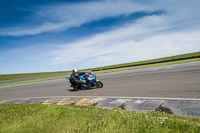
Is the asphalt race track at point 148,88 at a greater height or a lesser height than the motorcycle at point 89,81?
lesser

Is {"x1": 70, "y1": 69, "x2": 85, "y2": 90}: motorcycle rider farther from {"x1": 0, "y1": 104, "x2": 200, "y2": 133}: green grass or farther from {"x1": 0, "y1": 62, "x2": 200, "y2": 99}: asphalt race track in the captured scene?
{"x1": 0, "y1": 104, "x2": 200, "y2": 133}: green grass

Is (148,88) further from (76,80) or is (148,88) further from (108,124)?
(76,80)

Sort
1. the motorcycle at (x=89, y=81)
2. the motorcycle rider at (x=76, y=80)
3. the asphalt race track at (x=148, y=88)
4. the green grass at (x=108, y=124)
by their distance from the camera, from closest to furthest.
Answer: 1. the green grass at (x=108, y=124)
2. the asphalt race track at (x=148, y=88)
3. the motorcycle at (x=89, y=81)
4. the motorcycle rider at (x=76, y=80)

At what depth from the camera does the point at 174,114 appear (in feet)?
12.6

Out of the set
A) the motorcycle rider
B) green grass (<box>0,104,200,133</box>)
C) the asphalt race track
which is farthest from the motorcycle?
green grass (<box>0,104,200,133</box>)

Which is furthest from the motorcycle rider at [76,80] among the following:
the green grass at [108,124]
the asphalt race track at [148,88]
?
the green grass at [108,124]

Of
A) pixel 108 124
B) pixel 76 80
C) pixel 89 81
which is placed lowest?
pixel 108 124

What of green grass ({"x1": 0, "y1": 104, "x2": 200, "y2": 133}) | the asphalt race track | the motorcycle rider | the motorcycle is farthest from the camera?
the motorcycle rider

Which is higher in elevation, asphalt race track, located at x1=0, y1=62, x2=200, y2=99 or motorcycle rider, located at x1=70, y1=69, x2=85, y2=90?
motorcycle rider, located at x1=70, y1=69, x2=85, y2=90

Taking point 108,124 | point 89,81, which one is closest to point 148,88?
point 89,81

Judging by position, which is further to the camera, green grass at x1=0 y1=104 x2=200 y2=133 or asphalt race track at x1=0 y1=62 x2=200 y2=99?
asphalt race track at x1=0 y1=62 x2=200 y2=99

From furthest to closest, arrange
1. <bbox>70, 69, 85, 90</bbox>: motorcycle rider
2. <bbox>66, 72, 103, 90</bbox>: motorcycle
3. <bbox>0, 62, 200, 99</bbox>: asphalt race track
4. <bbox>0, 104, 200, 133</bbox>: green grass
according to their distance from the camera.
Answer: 1. <bbox>70, 69, 85, 90</bbox>: motorcycle rider
2. <bbox>66, 72, 103, 90</bbox>: motorcycle
3. <bbox>0, 62, 200, 99</bbox>: asphalt race track
4. <bbox>0, 104, 200, 133</bbox>: green grass

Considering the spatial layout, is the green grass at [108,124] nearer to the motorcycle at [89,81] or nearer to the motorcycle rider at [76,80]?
the motorcycle at [89,81]

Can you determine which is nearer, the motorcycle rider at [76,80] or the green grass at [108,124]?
the green grass at [108,124]
